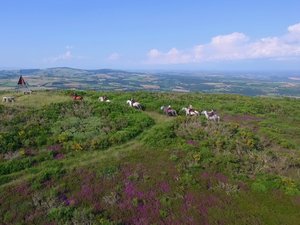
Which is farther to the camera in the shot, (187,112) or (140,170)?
(187,112)

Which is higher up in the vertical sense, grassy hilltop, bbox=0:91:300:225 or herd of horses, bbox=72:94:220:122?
herd of horses, bbox=72:94:220:122

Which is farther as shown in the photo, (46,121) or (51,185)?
(46,121)

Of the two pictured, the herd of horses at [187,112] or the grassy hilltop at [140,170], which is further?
the herd of horses at [187,112]

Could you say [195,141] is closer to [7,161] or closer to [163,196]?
[163,196]

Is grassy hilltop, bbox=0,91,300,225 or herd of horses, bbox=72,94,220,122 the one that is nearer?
grassy hilltop, bbox=0,91,300,225

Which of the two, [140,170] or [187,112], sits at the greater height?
[187,112]

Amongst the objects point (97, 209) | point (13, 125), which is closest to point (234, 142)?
point (97, 209)

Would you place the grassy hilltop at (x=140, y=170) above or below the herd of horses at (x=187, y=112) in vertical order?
below

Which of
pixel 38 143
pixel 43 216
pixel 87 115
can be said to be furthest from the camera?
pixel 87 115
